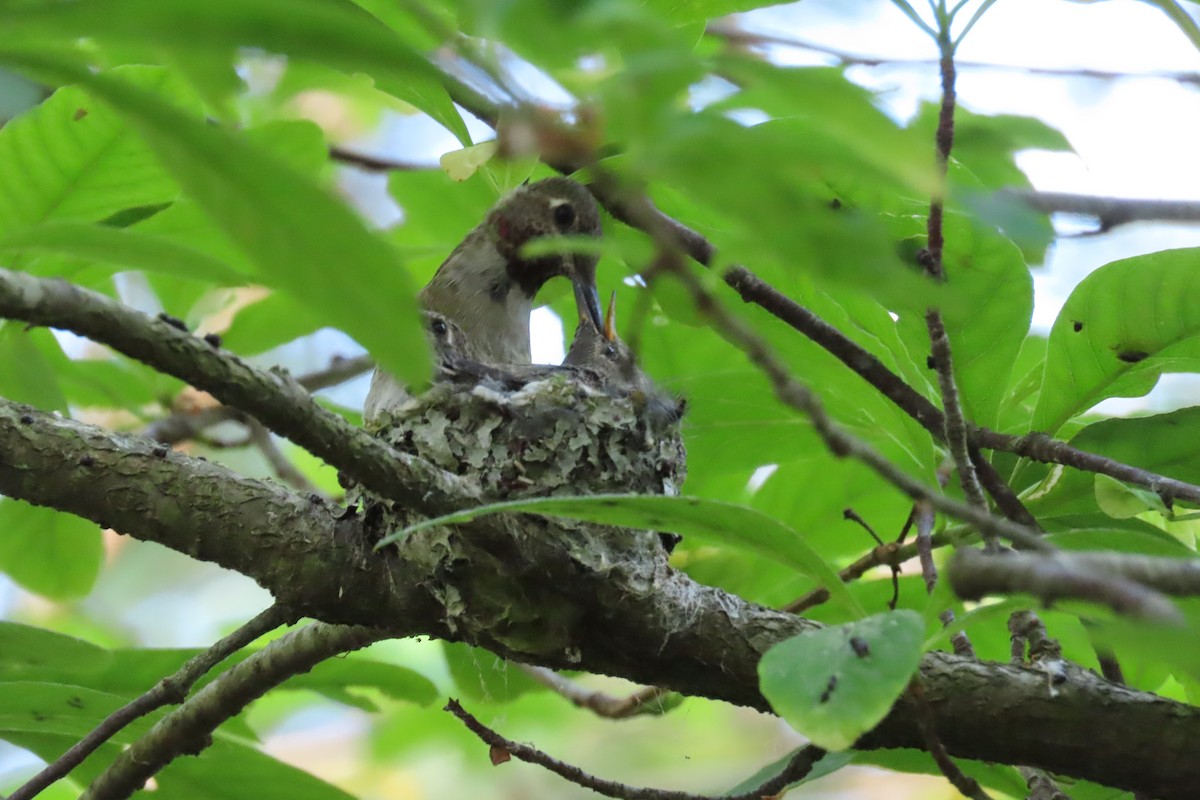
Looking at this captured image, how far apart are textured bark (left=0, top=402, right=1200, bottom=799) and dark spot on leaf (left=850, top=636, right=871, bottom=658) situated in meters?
0.60

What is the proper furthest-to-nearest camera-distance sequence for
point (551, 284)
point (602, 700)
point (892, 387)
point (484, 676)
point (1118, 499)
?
1. point (551, 284)
2. point (602, 700)
3. point (484, 676)
4. point (892, 387)
5. point (1118, 499)

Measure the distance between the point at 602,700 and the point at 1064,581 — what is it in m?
2.33

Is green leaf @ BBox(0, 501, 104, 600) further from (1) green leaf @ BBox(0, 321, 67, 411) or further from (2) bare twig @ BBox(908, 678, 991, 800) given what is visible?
(2) bare twig @ BBox(908, 678, 991, 800)

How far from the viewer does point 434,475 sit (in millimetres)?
1604

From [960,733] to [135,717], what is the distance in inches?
56.8

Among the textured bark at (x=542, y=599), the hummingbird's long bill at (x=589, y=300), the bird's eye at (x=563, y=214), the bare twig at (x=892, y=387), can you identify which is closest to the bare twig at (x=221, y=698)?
the textured bark at (x=542, y=599)

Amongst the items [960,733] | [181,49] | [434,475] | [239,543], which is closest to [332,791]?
[239,543]

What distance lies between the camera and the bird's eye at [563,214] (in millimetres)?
3715

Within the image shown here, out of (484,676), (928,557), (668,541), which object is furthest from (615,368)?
(928,557)

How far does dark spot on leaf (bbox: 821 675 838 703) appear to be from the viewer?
4.04 ft

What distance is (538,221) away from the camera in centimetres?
371

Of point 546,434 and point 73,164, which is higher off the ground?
point 73,164

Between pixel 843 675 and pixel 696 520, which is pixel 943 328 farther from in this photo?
pixel 843 675

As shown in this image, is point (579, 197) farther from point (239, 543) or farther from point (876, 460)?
point (876, 460)
